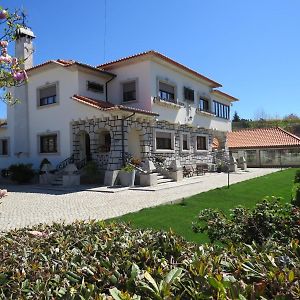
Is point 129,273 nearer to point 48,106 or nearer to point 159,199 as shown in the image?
point 159,199

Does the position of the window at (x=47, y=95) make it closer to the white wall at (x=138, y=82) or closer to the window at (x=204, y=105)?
the white wall at (x=138, y=82)

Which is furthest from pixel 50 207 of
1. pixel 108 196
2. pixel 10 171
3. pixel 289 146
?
pixel 289 146

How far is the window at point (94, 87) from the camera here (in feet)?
67.9

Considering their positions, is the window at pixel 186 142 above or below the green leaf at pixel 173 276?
above

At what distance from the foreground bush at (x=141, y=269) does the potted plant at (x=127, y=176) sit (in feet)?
43.1

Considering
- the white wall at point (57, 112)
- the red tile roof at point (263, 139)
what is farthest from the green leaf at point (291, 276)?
the red tile roof at point (263, 139)

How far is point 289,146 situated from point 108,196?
2672 centimetres

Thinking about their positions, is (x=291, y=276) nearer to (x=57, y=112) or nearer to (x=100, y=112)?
(x=100, y=112)

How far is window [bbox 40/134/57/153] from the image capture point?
21453 millimetres

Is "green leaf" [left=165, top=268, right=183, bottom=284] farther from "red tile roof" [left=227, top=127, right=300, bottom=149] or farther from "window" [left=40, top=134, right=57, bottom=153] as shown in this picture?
"red tile roof" [left=227, top=127, right=300, bottom=149]

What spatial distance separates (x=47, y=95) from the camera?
862 inches

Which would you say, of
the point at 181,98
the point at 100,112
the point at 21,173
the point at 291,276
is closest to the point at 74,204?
the point at 100,112

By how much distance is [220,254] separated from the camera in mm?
2977

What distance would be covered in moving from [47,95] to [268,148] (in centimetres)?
2449
